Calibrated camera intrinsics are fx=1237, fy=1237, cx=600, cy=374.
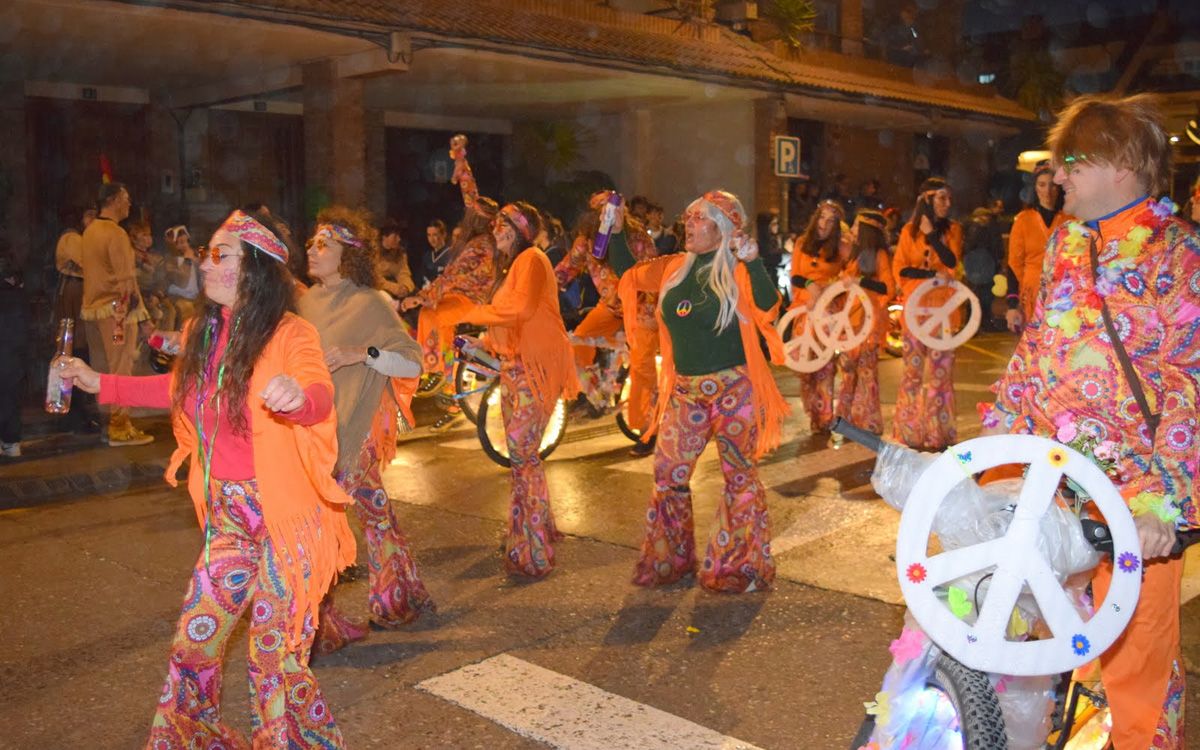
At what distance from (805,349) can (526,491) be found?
162 inches

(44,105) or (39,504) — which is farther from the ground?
(44,105)

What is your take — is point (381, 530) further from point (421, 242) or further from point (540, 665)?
point (421, 242)

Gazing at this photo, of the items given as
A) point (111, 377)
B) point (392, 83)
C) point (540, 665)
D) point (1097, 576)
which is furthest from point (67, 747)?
point (392, 83)

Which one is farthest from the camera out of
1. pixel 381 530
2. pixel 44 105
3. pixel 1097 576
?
pixel 44 105

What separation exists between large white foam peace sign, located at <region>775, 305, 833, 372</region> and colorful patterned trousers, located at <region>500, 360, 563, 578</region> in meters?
3.56

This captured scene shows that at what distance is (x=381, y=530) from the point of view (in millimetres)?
5668

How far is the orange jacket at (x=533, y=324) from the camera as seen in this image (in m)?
6.47

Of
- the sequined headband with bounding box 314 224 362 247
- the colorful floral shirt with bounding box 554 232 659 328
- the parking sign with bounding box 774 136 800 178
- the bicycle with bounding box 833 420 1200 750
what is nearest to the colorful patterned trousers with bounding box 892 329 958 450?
the colorful floral shirt with bounding box 554 232 659 328

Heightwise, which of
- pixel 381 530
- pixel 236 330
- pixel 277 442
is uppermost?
pixel 236 330

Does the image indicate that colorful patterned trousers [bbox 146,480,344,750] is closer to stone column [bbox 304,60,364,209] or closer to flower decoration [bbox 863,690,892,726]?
flower decoration [bbox 863,690,892,726]

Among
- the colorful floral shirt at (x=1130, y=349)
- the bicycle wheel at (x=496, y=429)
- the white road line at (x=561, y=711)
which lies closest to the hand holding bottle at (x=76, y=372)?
the white road line at (x=561, y=711)

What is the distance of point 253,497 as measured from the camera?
12.3 feet

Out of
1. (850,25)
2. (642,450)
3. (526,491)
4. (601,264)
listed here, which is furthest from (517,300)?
(850,25)

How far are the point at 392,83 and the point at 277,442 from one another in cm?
1422
